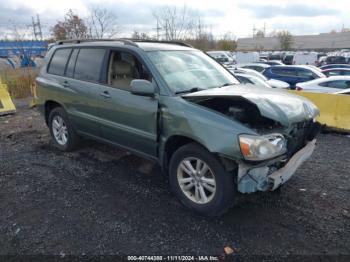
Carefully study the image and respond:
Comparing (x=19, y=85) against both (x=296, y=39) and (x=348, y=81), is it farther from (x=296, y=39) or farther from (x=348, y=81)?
(x=296, y=39)

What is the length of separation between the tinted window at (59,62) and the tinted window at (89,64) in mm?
428

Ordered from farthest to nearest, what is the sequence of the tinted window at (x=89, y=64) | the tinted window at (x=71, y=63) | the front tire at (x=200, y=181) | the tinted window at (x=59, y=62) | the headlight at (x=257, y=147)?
the tinted window at (x=59, y=62) < the tinted window at (x=71, y=63) < the tinted window at (x=89, y=64) < the front tire at (x=200, y=181) < the headlight at (x=257, y=147)

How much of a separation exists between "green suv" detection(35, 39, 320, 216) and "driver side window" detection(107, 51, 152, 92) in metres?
0.01

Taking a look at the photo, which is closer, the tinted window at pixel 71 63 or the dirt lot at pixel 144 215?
the dirt lot at pixel 144 215

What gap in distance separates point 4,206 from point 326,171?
4.54 meters

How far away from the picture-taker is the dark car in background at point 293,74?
44.5 feet

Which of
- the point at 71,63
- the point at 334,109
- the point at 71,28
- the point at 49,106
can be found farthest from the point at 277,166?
the point at 71,28

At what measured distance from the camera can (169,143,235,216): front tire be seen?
9.93 ft

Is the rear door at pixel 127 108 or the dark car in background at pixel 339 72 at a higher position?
the rear door at pixel 127 108

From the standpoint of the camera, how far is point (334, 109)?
275 inches

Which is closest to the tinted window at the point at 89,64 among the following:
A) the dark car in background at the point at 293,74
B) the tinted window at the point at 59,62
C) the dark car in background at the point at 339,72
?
the tinted window at the point at 59,62

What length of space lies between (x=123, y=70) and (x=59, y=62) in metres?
1.64

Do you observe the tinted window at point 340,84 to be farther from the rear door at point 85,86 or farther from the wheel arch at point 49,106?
the wheel arch at point 49,106

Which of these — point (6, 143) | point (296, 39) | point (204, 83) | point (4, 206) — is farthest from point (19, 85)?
point (296, 39)
